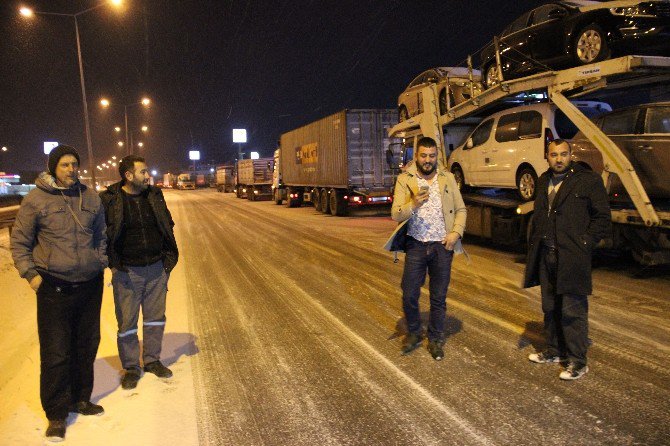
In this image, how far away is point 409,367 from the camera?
4.84m

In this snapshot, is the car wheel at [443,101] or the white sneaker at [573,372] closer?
the white sneaker at [573,372]

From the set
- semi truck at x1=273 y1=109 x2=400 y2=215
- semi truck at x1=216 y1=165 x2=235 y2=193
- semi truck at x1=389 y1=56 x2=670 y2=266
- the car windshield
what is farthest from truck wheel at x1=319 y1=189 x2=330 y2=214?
semi truck at x1=216 y1=165 x2=235 y2=193

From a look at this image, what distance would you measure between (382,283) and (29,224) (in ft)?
18.5

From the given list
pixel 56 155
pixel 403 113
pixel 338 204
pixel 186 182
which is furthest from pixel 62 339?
pixel 186 182

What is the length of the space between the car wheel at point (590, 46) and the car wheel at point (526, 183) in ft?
6.50

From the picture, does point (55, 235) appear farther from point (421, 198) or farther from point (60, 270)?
point (421, 198)

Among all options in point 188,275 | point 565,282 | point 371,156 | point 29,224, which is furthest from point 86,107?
point 565,282

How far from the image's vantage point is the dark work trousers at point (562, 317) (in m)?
4.43

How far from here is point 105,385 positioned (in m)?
4.58

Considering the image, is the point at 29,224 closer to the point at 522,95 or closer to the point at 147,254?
the point at 147,254

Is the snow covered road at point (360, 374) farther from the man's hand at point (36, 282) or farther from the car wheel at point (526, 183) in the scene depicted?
the car wheel at point (526, 183)

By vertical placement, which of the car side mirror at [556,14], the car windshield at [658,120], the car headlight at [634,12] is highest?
the car side mirror at [556,14]

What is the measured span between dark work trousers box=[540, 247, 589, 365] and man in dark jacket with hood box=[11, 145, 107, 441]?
3.65m

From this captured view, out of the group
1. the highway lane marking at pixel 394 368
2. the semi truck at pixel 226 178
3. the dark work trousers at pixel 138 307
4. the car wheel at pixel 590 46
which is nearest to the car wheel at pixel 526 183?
the car wheel at pixel 590 46
